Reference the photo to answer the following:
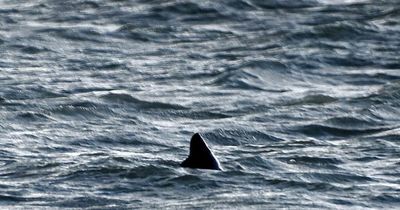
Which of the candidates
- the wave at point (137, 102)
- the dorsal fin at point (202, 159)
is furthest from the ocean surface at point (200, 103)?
the dorsal fin at point (202, 159)

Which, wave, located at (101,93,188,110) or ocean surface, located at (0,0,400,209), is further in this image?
wave, located at (101,93,188,110)

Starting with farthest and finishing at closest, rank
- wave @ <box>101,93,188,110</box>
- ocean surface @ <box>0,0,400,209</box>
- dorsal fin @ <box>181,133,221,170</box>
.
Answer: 1. wave @ <box>101,93,188,110</box>
2. dorsal fin @ <box>181,133,221,170</box>
3. ocean surface @ <box>0,0,400,209</box>

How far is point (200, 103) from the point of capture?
15.2 metres

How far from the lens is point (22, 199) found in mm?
10883

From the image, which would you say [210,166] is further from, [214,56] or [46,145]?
[214,56]

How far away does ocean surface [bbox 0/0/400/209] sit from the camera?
11289mm

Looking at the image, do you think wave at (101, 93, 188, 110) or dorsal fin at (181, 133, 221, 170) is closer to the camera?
dorsal fin at (181, 133, 221, 170)

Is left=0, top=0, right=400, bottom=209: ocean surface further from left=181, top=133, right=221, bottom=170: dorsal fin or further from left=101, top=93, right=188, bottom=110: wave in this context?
left=181, top=133, right=221, bottom=170: dorsal fin

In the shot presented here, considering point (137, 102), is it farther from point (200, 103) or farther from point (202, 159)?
point (202, 159)

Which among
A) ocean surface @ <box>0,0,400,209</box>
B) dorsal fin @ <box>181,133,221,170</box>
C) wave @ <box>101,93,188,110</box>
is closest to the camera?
ocean surface @ <box>0,0,400,209</box>

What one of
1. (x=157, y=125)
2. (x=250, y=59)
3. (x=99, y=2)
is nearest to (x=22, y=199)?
(x=157, y=125)

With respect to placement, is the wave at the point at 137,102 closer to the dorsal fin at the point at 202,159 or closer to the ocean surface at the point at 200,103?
the ocean surface at the point at 200,103

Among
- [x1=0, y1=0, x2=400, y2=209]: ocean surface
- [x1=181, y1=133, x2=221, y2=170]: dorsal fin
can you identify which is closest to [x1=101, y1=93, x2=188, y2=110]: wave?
[x1=0, y1=0, x2=400, y2=209]: ocean surface

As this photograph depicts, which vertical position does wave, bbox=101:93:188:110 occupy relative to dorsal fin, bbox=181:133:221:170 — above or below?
below
